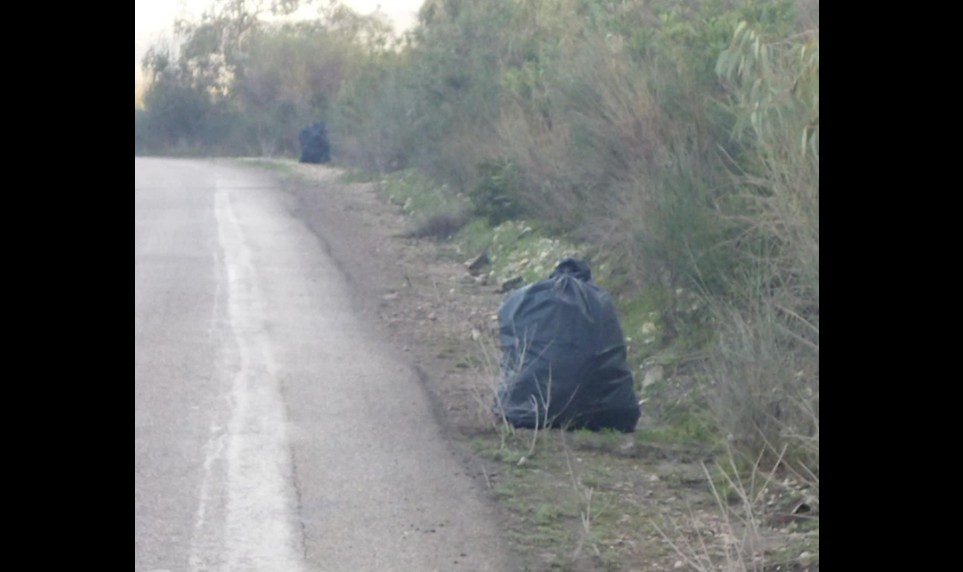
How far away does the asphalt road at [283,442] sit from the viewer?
17.9ft

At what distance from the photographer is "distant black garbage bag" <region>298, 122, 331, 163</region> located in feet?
110

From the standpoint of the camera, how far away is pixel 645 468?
275 inches

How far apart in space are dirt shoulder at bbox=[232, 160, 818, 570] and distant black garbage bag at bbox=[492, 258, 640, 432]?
13cm

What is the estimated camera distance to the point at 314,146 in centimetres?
3366

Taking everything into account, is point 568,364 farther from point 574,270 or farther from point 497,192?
point 497,192

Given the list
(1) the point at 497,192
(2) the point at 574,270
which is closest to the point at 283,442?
(2) the point at 574,270

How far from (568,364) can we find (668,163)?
10.4 ft

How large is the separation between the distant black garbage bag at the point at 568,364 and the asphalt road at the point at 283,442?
66 cm

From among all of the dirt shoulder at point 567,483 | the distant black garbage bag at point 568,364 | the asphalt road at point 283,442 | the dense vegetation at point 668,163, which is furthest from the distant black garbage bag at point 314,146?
the distant black garbage bag at point 568,364

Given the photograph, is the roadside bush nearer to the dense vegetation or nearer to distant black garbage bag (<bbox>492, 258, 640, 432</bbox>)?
the dense vegetation
